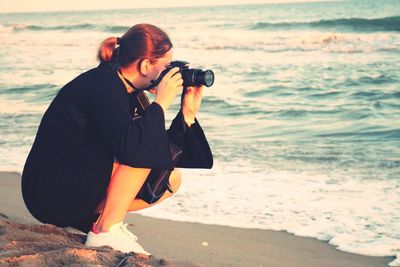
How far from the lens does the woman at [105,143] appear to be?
101 inches

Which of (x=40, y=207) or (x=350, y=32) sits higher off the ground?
(x=40, y=207)

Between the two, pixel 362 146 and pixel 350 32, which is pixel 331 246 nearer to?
pixel 362 146

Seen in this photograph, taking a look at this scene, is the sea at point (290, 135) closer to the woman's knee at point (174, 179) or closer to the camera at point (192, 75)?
the woman's knee at point (174, 179)

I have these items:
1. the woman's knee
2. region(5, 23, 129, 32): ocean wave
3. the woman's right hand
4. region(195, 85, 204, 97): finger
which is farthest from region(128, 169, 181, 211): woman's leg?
region(5, 23, 129, 32): ocean wave

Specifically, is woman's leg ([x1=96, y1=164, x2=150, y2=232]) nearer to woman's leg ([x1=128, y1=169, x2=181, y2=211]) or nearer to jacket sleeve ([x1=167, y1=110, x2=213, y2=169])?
woman's leg ([x1=128, y1=169, x2=181, y2=211])

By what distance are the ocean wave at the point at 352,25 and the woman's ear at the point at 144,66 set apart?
1709 centimetres

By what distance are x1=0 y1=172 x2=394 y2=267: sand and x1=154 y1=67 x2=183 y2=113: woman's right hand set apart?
597 millimetres

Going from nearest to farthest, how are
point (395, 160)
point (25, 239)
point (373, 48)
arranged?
point (25, 239)
point (395, 160)
point (373, 48)

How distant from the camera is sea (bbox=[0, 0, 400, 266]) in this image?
4.07 meters

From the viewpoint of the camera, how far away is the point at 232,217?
4.07 meters

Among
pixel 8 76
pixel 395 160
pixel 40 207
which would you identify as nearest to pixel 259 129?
pixel 395 160

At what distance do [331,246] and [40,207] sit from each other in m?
1.58

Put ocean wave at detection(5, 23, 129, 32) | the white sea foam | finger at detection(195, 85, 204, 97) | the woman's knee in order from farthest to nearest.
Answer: ocean wave at detection(5, 23, 129, 32)
the white sea foam
the woman's knee
finger at detection(195, 85, 204, 97)

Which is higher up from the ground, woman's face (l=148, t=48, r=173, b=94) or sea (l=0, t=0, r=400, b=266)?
woman's face (l=148, t=48, r=173, b=94)
